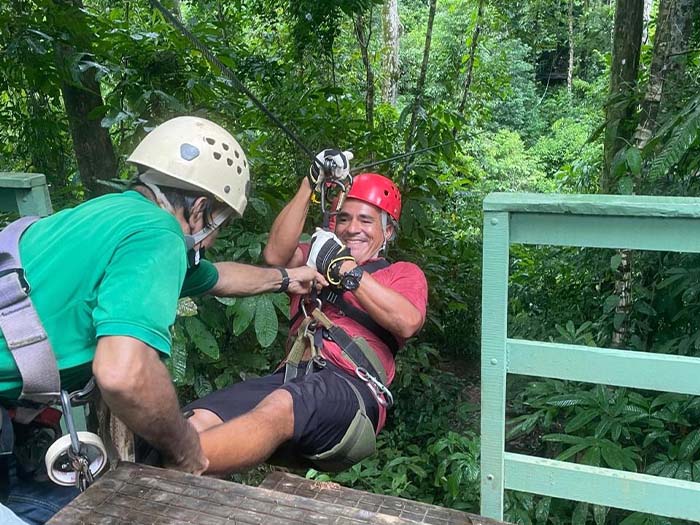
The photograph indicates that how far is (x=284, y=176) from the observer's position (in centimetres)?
477

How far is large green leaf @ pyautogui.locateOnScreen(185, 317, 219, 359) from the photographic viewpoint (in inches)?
114

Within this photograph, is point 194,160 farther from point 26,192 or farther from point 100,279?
point 26,192

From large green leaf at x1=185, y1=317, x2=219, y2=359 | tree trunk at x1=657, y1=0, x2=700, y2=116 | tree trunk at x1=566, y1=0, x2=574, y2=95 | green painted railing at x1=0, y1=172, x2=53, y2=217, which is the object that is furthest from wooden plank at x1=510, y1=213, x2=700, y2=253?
tree trunk at x1=566, y1=0, x2=574, y2=95

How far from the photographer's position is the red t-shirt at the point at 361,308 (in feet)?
9.46

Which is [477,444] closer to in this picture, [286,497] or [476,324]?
[286,497]

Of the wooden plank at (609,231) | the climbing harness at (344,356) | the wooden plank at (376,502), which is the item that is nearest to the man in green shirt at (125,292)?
the wooden plank at (376,502)

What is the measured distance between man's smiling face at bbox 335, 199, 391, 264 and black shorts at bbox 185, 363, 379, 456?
0.74 meters

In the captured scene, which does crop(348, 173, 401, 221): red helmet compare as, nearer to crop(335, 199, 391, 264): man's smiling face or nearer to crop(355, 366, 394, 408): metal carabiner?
crop(335, 199, 391, 264): man's smiling face

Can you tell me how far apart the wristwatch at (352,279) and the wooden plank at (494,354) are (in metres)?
0.97

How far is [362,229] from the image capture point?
10.7ft

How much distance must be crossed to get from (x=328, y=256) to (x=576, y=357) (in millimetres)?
1383

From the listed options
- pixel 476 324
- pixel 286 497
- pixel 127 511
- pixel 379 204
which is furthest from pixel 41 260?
pixel 476 324

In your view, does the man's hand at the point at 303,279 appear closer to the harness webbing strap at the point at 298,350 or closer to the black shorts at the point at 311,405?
the harness webbing strap at the point at 298,350

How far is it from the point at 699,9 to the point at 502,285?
9.32 ft
